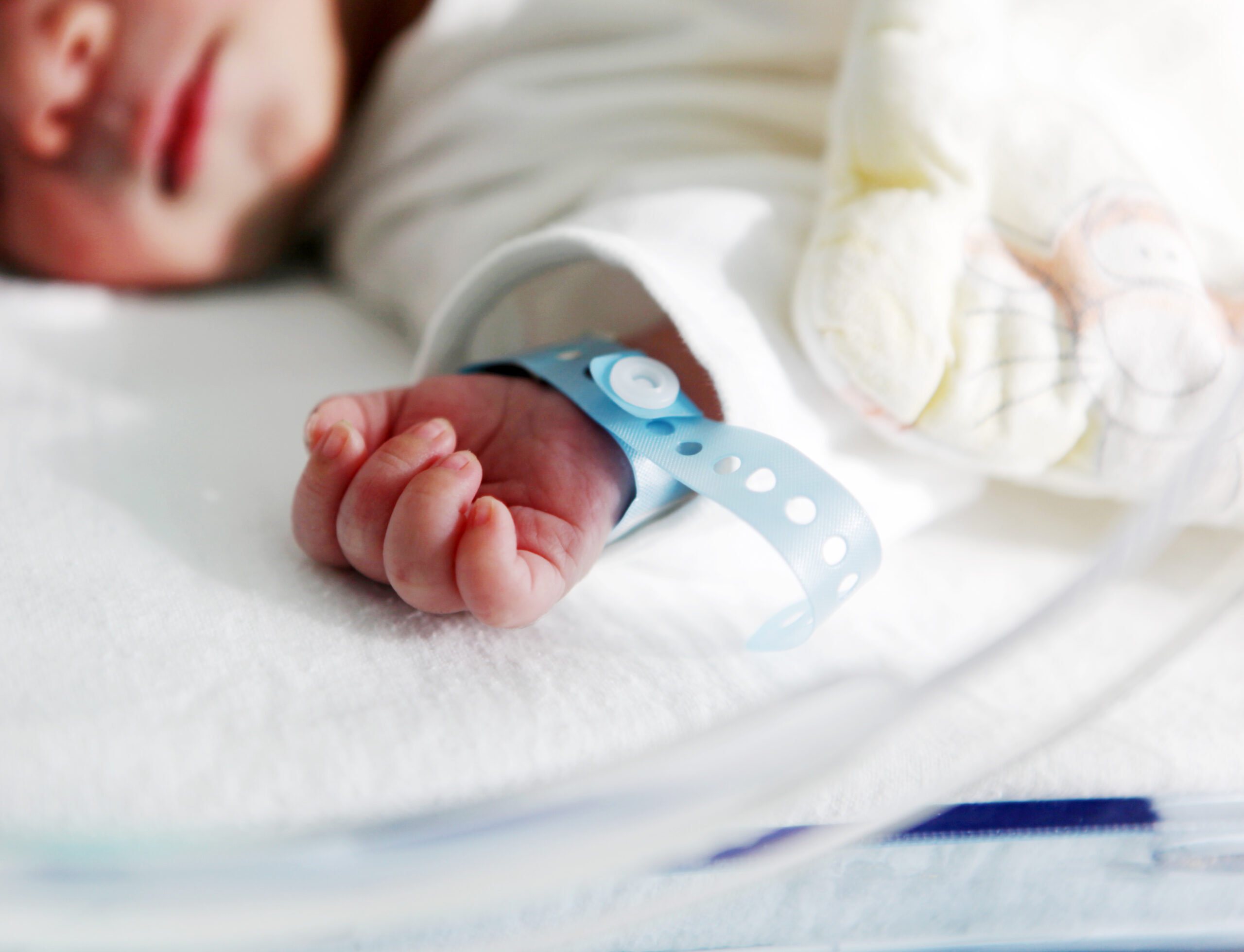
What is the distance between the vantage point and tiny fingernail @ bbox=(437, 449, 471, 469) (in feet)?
1.10

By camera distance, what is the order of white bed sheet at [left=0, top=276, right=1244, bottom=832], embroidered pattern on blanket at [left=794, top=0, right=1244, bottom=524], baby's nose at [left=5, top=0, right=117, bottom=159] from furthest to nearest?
1. baby's nose at [left=5, top=0, right=117, bottom=159]
2. embroidered pattern on blanket at [left=794, top=0, right=1244, bottom=524]
3. white bed sheet at [left=0, top=276, right=1244, bottom=832]

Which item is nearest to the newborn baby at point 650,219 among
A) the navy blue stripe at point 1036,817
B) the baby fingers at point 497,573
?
the baby fingers at point 497,573

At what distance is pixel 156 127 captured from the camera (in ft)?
2.02

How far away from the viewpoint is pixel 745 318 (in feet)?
1.36

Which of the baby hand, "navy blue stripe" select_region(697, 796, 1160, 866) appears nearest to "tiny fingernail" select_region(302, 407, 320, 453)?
the baby hand

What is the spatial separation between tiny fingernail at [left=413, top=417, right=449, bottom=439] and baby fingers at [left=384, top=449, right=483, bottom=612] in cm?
3

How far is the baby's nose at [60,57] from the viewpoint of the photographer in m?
0.59

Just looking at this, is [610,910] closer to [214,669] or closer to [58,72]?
[214,669]

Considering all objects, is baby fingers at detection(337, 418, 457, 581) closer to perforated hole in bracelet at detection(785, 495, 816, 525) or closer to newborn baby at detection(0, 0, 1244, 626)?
newborn baby at detection(0, 0, 1244, 626)

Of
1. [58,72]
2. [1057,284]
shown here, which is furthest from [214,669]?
[58,72]

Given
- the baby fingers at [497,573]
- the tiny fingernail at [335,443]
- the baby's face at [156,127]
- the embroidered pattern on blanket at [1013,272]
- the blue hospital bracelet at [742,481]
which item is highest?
the embroidered pattern on blanket at [1013,272]

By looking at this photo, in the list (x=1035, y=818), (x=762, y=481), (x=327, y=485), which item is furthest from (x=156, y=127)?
(x=1035, y=818)

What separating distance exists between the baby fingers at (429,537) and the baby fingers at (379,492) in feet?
0.04

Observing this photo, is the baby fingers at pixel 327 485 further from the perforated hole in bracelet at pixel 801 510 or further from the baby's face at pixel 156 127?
the baby's face at pixel 156 127
